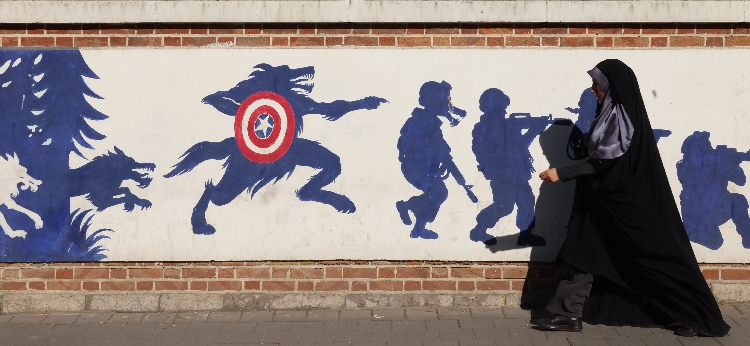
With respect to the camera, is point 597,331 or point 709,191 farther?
point 709,191

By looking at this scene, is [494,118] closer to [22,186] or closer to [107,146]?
[107,146]

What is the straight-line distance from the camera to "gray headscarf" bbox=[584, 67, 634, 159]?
19.8 feet

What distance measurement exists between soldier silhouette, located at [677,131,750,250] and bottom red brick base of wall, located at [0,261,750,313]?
0.94 feet

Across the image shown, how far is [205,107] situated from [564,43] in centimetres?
258

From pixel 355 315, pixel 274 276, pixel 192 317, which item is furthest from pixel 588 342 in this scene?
pixel 192 317

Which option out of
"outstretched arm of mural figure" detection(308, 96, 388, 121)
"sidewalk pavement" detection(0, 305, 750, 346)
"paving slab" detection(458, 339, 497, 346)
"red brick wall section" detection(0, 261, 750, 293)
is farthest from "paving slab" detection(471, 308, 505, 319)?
"outstretched arm of mural figure" detection(308, 96, 388, 121)

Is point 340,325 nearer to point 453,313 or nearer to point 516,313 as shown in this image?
point 453,313

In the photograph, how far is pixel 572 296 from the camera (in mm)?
6250

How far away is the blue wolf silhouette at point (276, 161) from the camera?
6.65 metres

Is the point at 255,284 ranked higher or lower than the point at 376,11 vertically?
lower

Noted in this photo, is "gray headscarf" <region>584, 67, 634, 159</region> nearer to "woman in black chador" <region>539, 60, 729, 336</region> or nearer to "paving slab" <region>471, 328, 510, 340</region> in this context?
"woman in black chador" <region>539, 60, 729, 336</region>

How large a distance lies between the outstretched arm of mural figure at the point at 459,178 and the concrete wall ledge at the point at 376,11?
40.3 inches

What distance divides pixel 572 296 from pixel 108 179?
3.35 metres

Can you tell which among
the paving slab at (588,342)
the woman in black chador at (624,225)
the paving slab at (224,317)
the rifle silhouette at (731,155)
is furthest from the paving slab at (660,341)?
the paving slab at (224,317)
